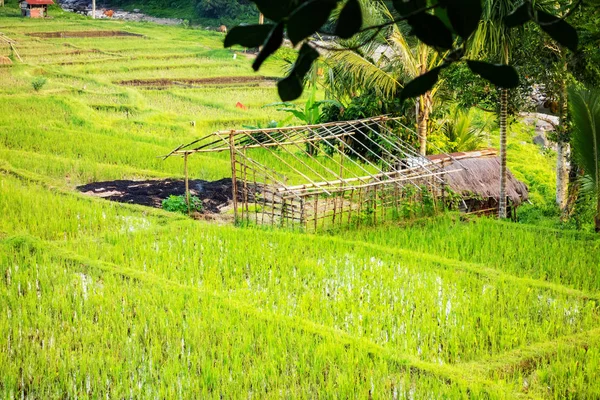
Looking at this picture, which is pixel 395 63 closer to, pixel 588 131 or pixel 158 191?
pixel 158 191

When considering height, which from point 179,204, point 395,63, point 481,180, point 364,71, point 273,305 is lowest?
point 273,305

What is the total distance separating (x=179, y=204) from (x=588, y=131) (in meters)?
4.37

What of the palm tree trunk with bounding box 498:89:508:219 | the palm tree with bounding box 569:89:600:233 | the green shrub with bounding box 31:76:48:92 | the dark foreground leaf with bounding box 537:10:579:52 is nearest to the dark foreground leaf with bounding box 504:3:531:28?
the dark foreground leaf with bounding box 537:10:579:52

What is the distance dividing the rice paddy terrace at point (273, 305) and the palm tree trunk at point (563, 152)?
1773 mm

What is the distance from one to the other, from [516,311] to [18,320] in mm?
3531

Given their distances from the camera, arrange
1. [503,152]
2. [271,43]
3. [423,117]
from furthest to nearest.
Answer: [423,117] → [503,152] → [271,43]

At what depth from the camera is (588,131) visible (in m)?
7.26

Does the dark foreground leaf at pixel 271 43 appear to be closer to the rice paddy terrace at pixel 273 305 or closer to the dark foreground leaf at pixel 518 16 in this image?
the dark foreground leaf at pixel 518 16

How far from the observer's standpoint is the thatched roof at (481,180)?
30.6ft

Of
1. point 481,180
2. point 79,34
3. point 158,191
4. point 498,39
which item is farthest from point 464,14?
point 79,34

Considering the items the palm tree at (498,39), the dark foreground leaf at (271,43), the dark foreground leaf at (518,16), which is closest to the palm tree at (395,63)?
the palm tree at (498,39)

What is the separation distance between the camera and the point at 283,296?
6.43m

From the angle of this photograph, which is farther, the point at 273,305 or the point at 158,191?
the point at 158,191

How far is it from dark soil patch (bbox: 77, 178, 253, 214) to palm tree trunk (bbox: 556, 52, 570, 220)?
3.96 meters
